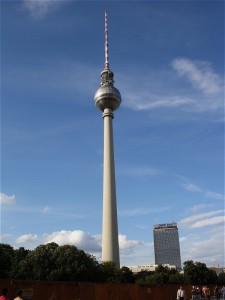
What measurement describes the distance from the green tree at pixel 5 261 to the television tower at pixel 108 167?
40.9 meters

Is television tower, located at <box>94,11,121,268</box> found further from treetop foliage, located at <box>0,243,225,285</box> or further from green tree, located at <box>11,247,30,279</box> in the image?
green tree, located at <box>11,247,30,279</box>

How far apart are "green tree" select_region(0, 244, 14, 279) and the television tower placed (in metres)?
40.9

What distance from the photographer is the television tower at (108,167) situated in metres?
120

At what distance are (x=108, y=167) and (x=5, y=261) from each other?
177ft

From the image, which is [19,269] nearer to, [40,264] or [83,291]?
[40,264]

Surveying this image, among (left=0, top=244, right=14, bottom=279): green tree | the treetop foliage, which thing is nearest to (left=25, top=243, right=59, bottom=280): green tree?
the treetop foliage

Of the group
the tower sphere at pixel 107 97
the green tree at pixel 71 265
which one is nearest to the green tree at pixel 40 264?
the green tree at pixel 71 265

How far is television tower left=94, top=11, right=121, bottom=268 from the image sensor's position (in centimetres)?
12006

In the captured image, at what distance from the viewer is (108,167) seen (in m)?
127

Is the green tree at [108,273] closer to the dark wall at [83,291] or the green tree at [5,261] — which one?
the green tree at [5,261]

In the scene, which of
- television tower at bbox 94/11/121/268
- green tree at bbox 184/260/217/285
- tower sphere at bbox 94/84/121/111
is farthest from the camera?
tower sphere at bbox 94/84/121/111

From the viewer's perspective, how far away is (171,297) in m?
42.9

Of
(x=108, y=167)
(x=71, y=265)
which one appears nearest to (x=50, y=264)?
(x=71, y=265)

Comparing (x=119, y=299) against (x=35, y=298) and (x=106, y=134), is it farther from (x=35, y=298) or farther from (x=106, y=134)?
(x=106, y=134)
